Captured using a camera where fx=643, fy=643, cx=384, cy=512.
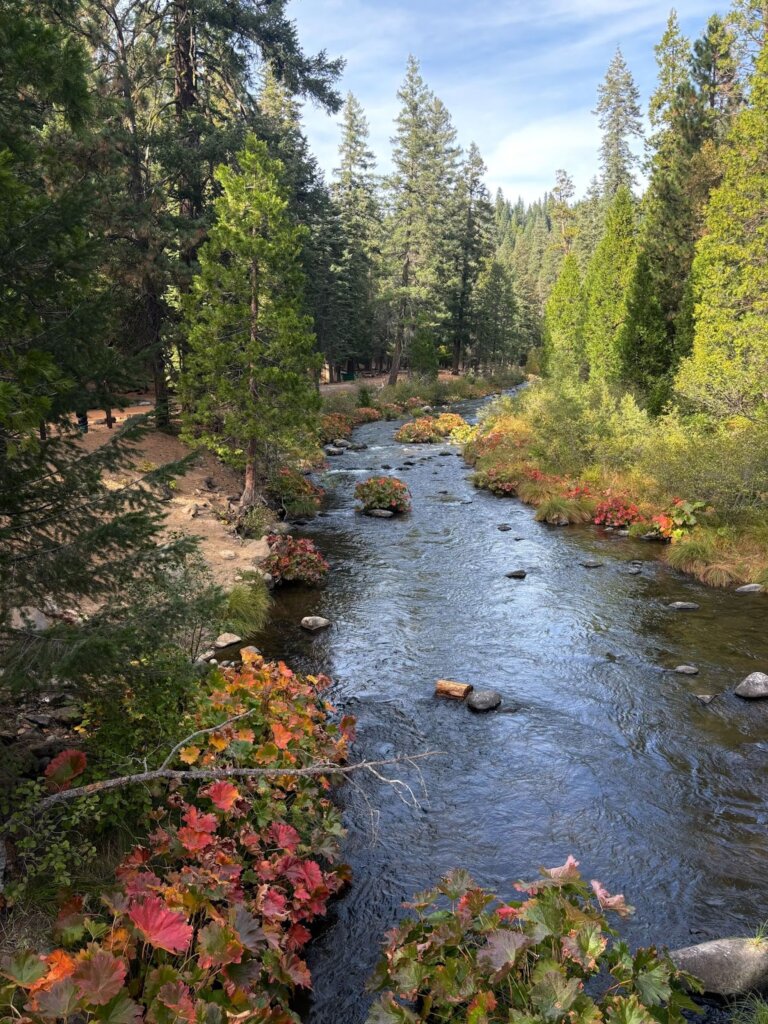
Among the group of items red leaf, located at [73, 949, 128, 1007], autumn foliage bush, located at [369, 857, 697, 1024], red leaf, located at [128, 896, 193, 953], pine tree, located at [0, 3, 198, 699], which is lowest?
autumn foliage bush, located at [369, 857, 697, 1024]

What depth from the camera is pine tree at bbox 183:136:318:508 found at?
45.1 feet

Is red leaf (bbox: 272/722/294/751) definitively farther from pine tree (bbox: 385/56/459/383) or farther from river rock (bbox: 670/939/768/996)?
pine tree (bbox: 385/56/459/383)

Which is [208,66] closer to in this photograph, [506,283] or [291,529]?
[291,529]

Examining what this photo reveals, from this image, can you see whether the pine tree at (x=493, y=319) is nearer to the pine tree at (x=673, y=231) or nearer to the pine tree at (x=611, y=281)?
the pine tree at (x=611, y=281)

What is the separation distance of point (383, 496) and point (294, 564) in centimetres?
582

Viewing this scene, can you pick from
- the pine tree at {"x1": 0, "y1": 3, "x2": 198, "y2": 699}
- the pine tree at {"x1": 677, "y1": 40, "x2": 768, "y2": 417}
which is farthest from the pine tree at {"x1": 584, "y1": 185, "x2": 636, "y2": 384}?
the pine tree at {"x1": 0, "y1": 3, "x2": 198, "y2": 699}

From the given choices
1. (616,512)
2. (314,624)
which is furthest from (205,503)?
(616,512)

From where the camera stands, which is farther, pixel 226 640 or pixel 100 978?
pixel 226 640

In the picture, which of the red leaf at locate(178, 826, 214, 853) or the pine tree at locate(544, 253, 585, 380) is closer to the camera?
the red leaf at locate(178, 826, 214, 853)

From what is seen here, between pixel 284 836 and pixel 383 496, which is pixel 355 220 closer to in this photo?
pixel 383 496

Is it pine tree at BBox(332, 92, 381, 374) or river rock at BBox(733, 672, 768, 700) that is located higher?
pine tree at BBox(332, 92, 381, 374)

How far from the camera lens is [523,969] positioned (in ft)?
12.1

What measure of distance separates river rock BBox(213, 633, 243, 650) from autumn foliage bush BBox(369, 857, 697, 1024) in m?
6.33

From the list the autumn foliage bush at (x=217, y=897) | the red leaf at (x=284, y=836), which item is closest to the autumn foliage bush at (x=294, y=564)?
the autumn foliage bush at (x=217, y=897)
